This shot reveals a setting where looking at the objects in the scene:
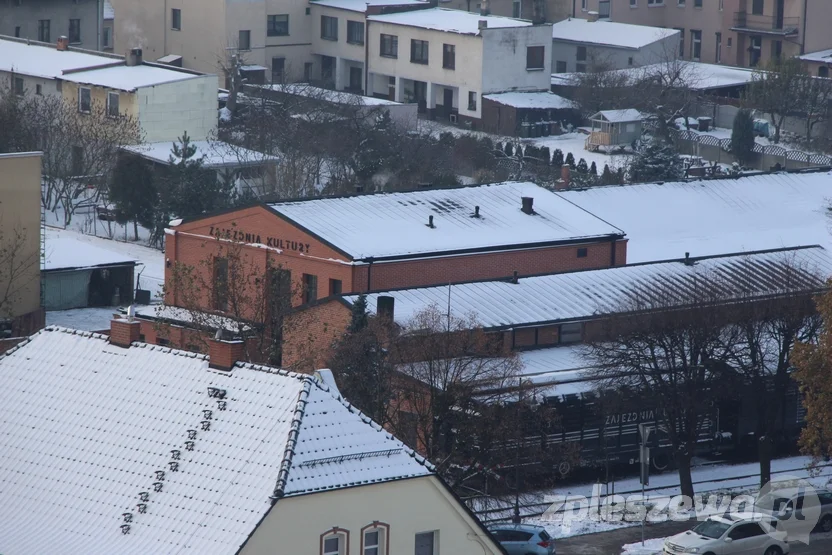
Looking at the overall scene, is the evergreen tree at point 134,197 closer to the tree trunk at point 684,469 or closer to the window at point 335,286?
the window at point 335,286

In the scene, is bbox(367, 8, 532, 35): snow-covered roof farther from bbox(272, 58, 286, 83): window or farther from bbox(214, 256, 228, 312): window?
bbox(214, 256, 228, 312): window

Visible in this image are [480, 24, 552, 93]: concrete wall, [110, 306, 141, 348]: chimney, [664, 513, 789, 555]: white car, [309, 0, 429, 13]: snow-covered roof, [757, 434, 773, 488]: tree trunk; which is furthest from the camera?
[309, 0, 429, 13]: snow-covered roof

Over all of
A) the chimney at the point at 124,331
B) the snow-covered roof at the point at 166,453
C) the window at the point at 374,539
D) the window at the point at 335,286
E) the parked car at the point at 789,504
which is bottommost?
the parked car at the point at 789,504

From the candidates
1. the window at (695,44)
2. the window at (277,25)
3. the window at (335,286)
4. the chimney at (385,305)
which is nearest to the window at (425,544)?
the chimney at (385,305)

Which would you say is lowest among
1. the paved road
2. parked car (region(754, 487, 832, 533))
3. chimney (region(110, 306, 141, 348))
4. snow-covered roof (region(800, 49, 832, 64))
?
the paved road

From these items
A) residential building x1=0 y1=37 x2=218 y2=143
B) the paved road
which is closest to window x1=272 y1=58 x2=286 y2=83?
residential building x1=0 y1=37 x2=218 y2=143

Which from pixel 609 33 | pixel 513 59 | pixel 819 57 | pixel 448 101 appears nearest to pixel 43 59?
pixel 448 101

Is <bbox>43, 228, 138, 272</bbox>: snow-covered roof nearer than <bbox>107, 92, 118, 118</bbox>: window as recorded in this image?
Yes
